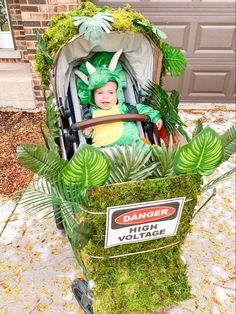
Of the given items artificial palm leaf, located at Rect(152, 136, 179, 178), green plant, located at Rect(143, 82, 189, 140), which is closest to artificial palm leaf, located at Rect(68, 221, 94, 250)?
artificial palm leaf, located at Rect(152, 136, 179, 178)

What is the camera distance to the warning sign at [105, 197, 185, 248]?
5.13 feet

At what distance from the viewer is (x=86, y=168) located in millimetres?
1394

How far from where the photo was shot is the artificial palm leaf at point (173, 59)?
7.89ft

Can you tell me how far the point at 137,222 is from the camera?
5.29 feet

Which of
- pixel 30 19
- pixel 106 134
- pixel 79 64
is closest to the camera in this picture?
pixel 106 134

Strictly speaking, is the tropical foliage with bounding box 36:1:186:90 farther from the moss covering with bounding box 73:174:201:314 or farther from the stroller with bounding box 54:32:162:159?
the moss covering with bounding box 73:174:201:314

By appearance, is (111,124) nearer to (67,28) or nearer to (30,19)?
(67,28)

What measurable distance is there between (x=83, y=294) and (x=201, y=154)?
1285 mm

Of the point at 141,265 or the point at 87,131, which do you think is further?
the point at 87,131

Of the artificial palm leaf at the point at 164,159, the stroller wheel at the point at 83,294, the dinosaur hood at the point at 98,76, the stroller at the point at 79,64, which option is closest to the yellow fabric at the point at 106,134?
the stroller at the point at 79,64

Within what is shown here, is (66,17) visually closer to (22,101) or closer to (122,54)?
(122,54)

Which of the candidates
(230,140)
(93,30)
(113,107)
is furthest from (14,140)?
(230,140)

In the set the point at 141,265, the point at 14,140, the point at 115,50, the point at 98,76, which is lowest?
the point at 14,140

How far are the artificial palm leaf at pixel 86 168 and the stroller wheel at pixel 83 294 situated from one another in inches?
37.2
